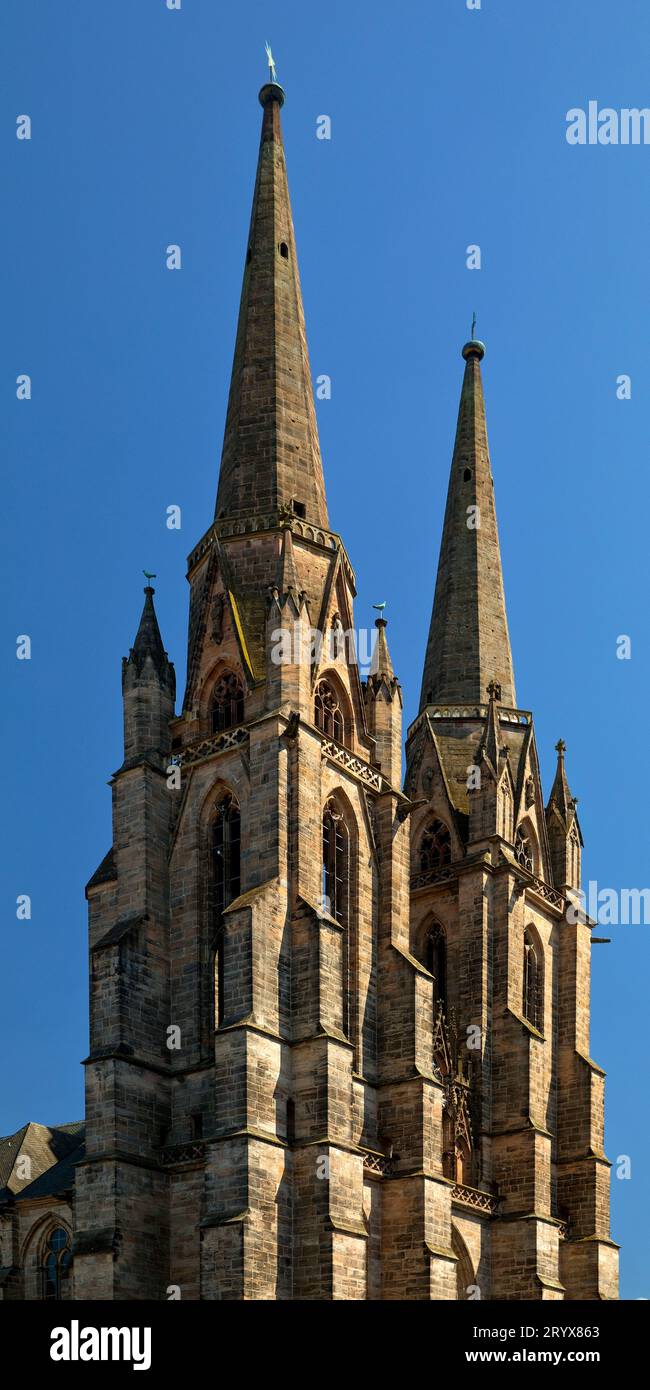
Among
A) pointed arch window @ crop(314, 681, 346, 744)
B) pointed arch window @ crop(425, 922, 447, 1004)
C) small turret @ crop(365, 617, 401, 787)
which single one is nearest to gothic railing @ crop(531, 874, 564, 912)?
pointed arch window @ crop(425, 922, 447, 1004)

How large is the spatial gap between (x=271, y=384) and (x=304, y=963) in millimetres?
16445

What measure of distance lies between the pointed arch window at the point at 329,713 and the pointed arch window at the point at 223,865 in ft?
10.3

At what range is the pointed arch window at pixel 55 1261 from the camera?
151 feet

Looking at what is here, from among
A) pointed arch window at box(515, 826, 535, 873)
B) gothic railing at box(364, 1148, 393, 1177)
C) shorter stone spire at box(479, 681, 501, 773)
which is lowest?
gothic railing at box(364, 1148, 393, 1177)

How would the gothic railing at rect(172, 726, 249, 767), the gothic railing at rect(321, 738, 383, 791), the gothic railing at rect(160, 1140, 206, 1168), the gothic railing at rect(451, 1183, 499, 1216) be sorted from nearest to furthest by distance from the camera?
the gothic railing at rect(160, 1140, 206, 1168) < the gothic railing at rect(172, 726, 249, 767) < the gothic railing at rect(321, 738, 383, 791) < the gothic railing at rect(451, 1183, 499, 1216)

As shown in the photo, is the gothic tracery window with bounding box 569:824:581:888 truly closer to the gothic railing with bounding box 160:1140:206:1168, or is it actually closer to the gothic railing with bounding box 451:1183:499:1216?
the gothic railing with bounding box 451:1183:499:1216

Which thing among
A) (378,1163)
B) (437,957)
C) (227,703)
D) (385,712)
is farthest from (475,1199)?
(227,703)

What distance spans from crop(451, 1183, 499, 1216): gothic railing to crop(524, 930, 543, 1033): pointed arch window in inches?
225

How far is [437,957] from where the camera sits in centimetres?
5128

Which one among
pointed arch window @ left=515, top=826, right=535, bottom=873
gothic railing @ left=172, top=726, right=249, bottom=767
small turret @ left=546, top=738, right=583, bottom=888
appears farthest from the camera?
small turret @ left=546, top=738, right=583, bottom=888

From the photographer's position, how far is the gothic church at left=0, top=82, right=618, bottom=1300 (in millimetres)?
38469

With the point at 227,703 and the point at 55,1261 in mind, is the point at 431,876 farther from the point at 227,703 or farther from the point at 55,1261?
the point at 55,1261

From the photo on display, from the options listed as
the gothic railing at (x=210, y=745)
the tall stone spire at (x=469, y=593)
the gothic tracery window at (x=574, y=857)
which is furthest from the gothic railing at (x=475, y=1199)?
the tall stone spire at (x=469, y=593)
